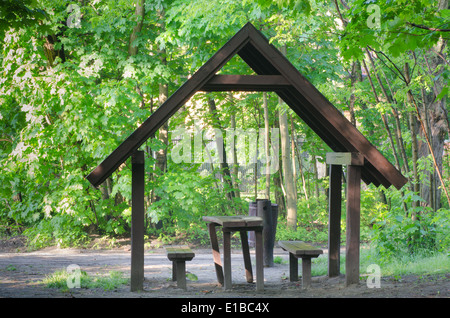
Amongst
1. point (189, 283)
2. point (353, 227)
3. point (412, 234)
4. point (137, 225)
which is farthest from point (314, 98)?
point (412, 234)

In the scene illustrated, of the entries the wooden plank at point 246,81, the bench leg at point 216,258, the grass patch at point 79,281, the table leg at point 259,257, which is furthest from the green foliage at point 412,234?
the grass patch at point 79,281

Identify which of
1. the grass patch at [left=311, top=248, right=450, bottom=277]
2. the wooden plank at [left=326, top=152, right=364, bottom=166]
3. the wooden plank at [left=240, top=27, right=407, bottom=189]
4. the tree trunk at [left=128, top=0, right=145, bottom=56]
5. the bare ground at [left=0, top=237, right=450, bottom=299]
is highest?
the tree trunk at [left=128, top=0, right=145, bottom=56]

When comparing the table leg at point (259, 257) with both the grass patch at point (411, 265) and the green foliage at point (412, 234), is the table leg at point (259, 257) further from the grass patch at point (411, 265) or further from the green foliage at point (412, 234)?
the green foliage at point (412, 234)

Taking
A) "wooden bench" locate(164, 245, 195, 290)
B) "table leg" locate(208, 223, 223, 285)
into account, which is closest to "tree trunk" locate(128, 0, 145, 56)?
"table leg" locate(208, 223, 223, 285)

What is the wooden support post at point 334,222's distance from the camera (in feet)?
24.0

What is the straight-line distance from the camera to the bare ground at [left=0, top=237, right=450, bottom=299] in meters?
6.17

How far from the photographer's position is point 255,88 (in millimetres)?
6551

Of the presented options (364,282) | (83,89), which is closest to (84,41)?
(83,89)

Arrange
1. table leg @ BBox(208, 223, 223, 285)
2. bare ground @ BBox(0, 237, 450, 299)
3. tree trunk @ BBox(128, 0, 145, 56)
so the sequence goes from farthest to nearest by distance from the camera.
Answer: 1. tree trunk @ BBox(128, 0, 145, 56)
2. table leg @ BBox(208, 223, 223, 285)
3. bare ground @ BBox(0, 237, 450, 299)

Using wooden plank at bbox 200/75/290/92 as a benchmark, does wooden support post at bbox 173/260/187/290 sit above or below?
below

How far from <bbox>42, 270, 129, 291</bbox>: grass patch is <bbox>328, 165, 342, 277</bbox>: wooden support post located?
3.06 meters

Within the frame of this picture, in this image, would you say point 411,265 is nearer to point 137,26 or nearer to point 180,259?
point 180,259

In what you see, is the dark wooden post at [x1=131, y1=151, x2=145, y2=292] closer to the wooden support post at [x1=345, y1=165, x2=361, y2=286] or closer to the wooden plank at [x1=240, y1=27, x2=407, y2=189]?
the wooden plank at [x1=240, y1=27, x2=407, y2=189]

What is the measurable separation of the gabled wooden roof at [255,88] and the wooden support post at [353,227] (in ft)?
0.99
